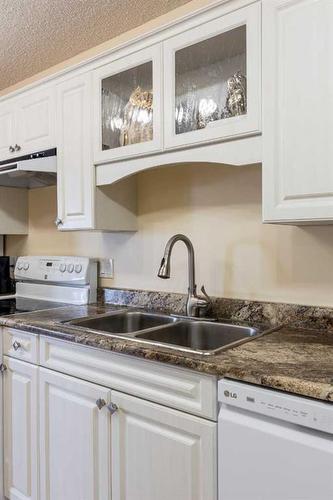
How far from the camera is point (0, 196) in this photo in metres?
2.74

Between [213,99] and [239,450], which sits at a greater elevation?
[213,99]

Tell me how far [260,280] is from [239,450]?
2.68 feet

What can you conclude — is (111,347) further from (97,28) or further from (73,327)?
(97,28)

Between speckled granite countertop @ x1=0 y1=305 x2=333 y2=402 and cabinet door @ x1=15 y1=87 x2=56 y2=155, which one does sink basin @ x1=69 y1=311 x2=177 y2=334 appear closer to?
speckled granite countertop @ x1=0 y1=305 x2=333 y2=402

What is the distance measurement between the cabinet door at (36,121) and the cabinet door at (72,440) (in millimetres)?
1247

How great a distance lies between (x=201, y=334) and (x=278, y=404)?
775 millimetres

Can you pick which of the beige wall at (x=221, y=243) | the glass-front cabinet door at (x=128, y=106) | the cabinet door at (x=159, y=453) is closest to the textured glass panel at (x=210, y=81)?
the glass-front cabinet door at (x=128, y=106)

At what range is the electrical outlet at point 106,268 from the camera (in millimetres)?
2283

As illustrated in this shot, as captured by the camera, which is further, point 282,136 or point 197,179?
point 197,179

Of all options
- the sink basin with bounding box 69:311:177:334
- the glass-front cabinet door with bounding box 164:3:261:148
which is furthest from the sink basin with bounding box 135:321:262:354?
the glass-front cabinet door with bounding box 164:3:261:148

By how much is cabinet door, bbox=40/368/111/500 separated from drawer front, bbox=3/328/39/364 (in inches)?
4.3

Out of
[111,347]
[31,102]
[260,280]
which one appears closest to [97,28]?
[31,102]

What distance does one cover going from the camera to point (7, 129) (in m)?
2.39

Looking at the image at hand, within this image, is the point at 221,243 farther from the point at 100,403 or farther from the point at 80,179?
the point at 100,403
